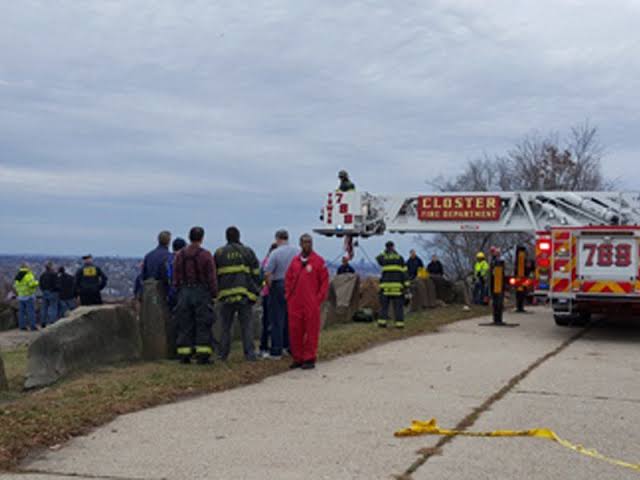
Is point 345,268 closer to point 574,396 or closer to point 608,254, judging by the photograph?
point 608,254

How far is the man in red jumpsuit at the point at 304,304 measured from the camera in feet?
35.5

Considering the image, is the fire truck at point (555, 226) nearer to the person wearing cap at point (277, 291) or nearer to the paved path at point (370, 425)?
the paved path at point (370, 425)

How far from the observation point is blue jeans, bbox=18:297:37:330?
2166cm

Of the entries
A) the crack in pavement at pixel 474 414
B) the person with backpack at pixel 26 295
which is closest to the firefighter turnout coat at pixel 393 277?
the crack in pavement at pixel 474 414

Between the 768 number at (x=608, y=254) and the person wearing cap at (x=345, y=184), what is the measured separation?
9.10 meters

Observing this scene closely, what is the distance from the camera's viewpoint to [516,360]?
39.5ft

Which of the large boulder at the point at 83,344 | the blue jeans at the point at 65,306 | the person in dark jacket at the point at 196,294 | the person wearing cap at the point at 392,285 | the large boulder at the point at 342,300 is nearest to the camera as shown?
the large boulder at the point at 83,344

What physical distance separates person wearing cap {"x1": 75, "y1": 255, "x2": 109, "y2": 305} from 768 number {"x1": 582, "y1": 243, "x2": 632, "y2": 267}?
9576 mm

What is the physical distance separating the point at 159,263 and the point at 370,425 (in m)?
5.35

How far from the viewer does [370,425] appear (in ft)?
24.1

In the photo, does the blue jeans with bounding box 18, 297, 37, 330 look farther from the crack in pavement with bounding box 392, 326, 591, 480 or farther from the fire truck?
the crack in pavement with bounding box 392, 326, 591, 480

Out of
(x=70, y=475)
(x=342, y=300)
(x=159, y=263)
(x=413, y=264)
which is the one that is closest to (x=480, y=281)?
(x=413, y=264)

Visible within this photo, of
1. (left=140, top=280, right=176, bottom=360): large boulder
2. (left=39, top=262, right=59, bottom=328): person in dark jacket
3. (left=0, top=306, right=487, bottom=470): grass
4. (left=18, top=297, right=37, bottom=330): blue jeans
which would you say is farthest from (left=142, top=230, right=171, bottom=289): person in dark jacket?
(left=18, top=297, right=37, bottom=330): blue jeans

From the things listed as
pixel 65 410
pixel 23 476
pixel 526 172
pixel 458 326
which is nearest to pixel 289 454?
pixel 23 476
